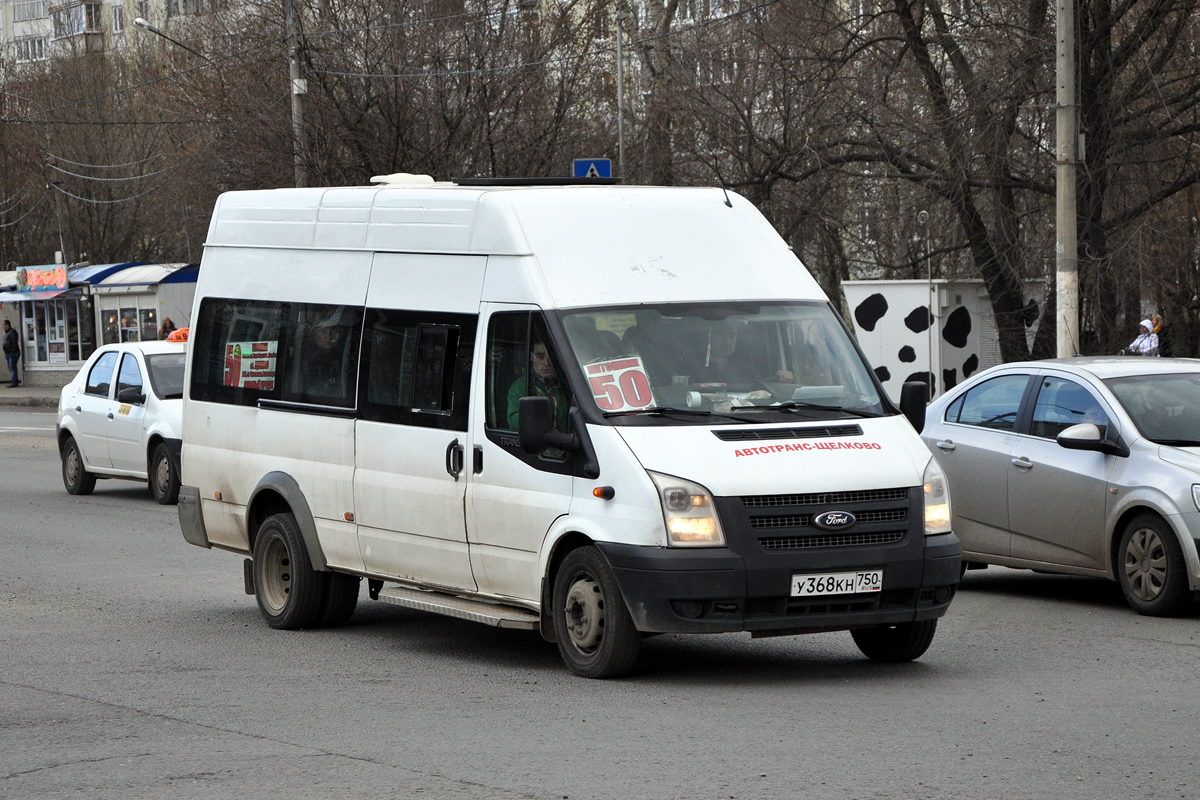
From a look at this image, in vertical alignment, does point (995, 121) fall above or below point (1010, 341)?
above

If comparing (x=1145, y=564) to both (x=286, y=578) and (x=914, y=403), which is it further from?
(x=286, y=578)

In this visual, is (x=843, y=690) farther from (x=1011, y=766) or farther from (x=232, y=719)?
(x=232, y=719)

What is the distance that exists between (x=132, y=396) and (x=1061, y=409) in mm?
11096

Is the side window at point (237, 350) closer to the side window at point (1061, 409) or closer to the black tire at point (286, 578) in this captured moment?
the black tire at point (286, 578)

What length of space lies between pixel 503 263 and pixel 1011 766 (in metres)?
3.75

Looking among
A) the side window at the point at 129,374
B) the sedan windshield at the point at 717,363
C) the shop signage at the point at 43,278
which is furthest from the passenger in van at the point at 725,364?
the shop signage at the point at 43,278

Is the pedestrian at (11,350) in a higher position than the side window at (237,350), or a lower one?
lower

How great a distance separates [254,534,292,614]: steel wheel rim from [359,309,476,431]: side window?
4.39ft

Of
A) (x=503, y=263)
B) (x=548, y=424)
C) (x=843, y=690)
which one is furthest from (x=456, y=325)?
(x=843, y=690)

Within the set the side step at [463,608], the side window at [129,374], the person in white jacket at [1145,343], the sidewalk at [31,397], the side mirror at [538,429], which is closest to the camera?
the side mirror at [538,429]

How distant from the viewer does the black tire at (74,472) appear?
1939 centimetres

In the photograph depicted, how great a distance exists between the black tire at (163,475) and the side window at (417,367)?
9126 millimetres

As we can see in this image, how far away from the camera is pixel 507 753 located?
255 inches

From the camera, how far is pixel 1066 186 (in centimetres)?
1839
